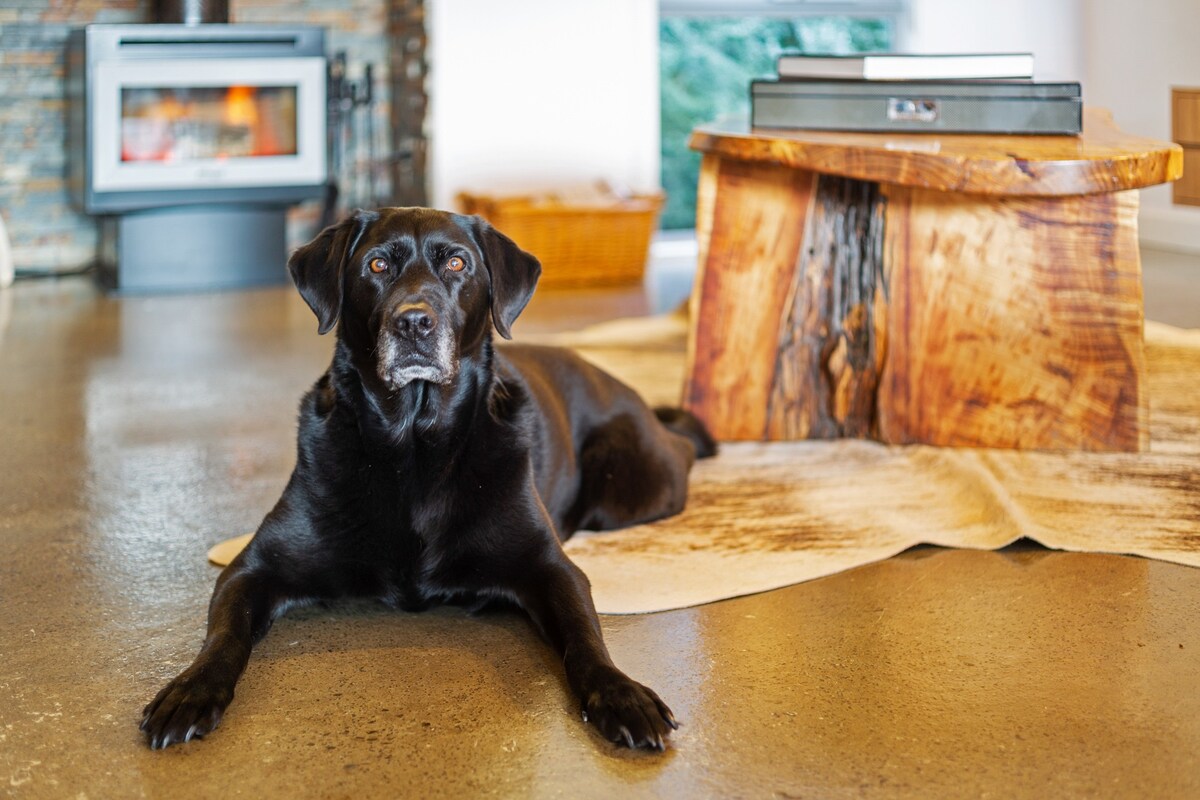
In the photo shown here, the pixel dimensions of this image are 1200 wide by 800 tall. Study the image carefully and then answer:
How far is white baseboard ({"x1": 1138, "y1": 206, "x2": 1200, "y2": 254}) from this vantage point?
584 centimetres

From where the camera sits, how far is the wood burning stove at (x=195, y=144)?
5070 millimetres

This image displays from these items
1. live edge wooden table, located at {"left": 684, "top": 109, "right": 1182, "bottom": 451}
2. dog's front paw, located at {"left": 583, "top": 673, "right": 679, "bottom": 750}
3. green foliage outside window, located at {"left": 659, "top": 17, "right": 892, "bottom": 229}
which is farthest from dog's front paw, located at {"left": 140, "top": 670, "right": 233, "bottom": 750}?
green foliage outside window, located at {"left": 659, "top": 17, "right": 892, "bottom": 229}

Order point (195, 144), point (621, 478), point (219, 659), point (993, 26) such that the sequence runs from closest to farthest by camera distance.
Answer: point (219, 659), point (621, 478), point (195, 144), point (993, 26)

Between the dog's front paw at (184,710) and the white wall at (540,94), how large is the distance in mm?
4236

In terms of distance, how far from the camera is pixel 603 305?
4.98 m

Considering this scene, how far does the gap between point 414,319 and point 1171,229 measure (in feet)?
16.5

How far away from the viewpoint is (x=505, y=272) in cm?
197

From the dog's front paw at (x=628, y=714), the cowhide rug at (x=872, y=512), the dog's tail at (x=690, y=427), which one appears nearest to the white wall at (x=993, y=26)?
the cowhide rug at (x=872, y=512)

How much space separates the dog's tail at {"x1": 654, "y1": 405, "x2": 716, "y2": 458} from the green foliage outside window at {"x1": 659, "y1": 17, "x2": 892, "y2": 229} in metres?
3.65

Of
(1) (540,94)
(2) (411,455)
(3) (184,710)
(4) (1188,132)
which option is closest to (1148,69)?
(4) (1188,132)

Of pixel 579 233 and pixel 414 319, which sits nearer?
pixel 414 319

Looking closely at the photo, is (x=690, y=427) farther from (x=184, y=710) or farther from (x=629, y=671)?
(x=184, y=710)

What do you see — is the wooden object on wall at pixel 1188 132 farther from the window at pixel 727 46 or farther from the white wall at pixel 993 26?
the window at pixel 727 46

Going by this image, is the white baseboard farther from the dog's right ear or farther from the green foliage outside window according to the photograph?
the dog's right ear
